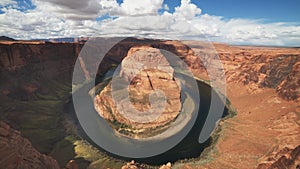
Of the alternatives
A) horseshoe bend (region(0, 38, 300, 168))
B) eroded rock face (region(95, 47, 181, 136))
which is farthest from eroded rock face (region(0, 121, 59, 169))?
eroded rock face (region(95, 47, 181, 136))

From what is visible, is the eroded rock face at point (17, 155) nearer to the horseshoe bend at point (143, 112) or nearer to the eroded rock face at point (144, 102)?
the horseshoe bend at point (143, 112)

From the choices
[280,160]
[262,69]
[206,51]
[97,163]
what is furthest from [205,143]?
[206,51]

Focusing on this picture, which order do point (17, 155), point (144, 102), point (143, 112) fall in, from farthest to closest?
point (144, 102)
point (143, 112)
point (17, 155)

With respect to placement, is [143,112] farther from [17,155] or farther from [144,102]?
[17,155]

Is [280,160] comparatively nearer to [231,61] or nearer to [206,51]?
[231,61]

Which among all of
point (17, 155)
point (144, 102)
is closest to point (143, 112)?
point (144, 102)

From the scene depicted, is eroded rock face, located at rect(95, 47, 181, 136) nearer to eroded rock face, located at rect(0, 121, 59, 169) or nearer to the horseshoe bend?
the horseshoe bend
